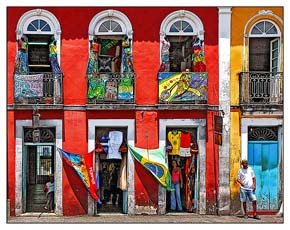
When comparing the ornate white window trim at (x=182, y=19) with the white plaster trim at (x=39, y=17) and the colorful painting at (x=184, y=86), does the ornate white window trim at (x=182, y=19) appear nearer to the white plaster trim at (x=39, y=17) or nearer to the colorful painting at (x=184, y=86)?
the colorful painting at (x=184, y=86)

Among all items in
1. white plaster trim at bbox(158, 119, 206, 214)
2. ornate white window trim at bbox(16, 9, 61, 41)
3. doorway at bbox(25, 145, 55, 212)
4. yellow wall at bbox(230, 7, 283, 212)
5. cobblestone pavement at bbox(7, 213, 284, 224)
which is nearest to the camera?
cobblestone pavement at bbox(7, 213, 284, 224)

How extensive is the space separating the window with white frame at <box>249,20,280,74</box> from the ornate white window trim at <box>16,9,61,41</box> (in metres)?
4.18

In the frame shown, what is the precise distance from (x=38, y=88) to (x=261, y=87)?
481 centimetres

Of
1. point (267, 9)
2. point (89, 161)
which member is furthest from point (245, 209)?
point (267, 9)

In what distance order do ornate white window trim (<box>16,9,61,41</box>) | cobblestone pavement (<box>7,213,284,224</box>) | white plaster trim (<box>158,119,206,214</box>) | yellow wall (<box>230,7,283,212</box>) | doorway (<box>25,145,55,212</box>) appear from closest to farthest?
cobblestone pavement (<box>7,213,284,224</box>), ornate white window trim (<box>16,9,61,41</box>), yellow wall (<box>230,7,283,212</box>), white plaster trim (<box>158,119,206,214</box>), doorway (<box>25,145,55,212</box>)

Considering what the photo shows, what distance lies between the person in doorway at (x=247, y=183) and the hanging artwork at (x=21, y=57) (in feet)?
16.8

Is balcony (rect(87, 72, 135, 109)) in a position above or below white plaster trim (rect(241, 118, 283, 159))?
above

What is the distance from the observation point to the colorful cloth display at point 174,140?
12.4m

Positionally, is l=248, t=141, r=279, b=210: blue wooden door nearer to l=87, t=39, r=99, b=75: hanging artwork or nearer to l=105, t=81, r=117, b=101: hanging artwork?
l=105, t=81, r=117, b=101: hanging artwork

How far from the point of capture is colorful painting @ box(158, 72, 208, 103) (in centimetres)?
1227

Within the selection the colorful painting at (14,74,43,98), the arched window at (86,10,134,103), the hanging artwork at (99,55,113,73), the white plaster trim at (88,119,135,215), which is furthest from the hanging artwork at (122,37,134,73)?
the colorful painting at (14,74,43,98)

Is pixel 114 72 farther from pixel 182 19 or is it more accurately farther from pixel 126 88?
pixel 182 19

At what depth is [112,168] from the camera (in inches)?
491

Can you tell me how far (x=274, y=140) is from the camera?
40.9 ft
